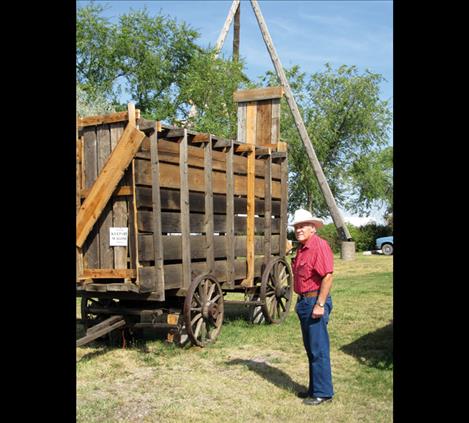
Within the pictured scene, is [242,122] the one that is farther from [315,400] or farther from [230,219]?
[315,400]

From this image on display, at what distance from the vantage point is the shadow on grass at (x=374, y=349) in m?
7.38

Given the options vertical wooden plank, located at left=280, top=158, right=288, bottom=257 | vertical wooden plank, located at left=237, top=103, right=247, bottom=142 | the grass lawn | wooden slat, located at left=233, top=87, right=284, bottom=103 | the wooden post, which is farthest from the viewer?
the wooden post

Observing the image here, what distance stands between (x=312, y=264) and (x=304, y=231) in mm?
321

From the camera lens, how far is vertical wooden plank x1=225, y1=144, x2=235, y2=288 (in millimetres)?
9086

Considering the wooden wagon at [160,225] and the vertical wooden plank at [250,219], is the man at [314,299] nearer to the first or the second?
the wooden wagon at [160,225]

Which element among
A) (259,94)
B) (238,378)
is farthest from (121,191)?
(259,94)

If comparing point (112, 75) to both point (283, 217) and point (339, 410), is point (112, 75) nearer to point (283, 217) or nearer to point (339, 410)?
point (283, 217)

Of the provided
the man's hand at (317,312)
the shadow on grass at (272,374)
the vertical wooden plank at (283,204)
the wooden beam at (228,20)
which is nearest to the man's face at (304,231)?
the man's hand at (317,312)

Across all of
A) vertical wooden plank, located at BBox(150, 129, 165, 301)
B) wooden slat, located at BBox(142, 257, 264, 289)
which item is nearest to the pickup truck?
wooden slat, located at BBox(142, 257, 264, 289)

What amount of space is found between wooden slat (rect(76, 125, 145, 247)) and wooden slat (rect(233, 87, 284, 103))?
15.8 ft

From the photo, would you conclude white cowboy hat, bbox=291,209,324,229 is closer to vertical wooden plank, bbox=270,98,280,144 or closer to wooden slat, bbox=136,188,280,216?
wooden slat, bbox=136,188,280,216
